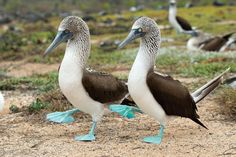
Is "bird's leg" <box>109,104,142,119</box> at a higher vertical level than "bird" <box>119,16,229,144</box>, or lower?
lower

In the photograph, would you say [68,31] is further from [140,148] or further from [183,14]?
[183,14]

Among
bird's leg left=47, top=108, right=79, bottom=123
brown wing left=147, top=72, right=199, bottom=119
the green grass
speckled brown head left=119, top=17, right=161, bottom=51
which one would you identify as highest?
speckled brown head left=119, top=17, right=161, bottom=51

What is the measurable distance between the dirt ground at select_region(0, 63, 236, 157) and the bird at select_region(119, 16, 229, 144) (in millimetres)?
302

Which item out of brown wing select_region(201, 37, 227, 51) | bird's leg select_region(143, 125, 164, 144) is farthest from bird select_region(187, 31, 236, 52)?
bird's leg select_region(143, 125, 164, 144)

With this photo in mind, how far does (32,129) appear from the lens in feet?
23.7

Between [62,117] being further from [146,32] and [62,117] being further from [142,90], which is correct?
[146,32]

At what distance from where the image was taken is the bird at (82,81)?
20.9ft

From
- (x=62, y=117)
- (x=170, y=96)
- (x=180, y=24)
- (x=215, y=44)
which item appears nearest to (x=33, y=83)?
(x=62, y=117)

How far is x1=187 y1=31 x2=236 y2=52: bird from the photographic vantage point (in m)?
15.1

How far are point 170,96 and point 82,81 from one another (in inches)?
42.6

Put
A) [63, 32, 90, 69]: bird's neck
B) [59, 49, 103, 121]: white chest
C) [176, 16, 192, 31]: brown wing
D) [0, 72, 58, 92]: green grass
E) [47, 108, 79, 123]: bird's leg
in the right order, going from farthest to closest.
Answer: [176, 16, 192, 31]: brown wing < [0, 72, 58, 92]: green grass < [47, 108, 79, 123]: bird's leg < [63, 32, 90, 69]: bird's neck < [59, 49, 103, 121]: white chest

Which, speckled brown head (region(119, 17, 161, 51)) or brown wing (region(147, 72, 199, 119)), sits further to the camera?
speckled brown head (region(119, 17, 161, 51))

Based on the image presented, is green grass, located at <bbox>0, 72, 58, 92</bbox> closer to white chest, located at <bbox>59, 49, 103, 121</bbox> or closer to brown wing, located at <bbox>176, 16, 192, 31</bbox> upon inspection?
white chest, located at <bbox>59, 49, 103, 121</bbox>

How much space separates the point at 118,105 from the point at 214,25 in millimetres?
17430
